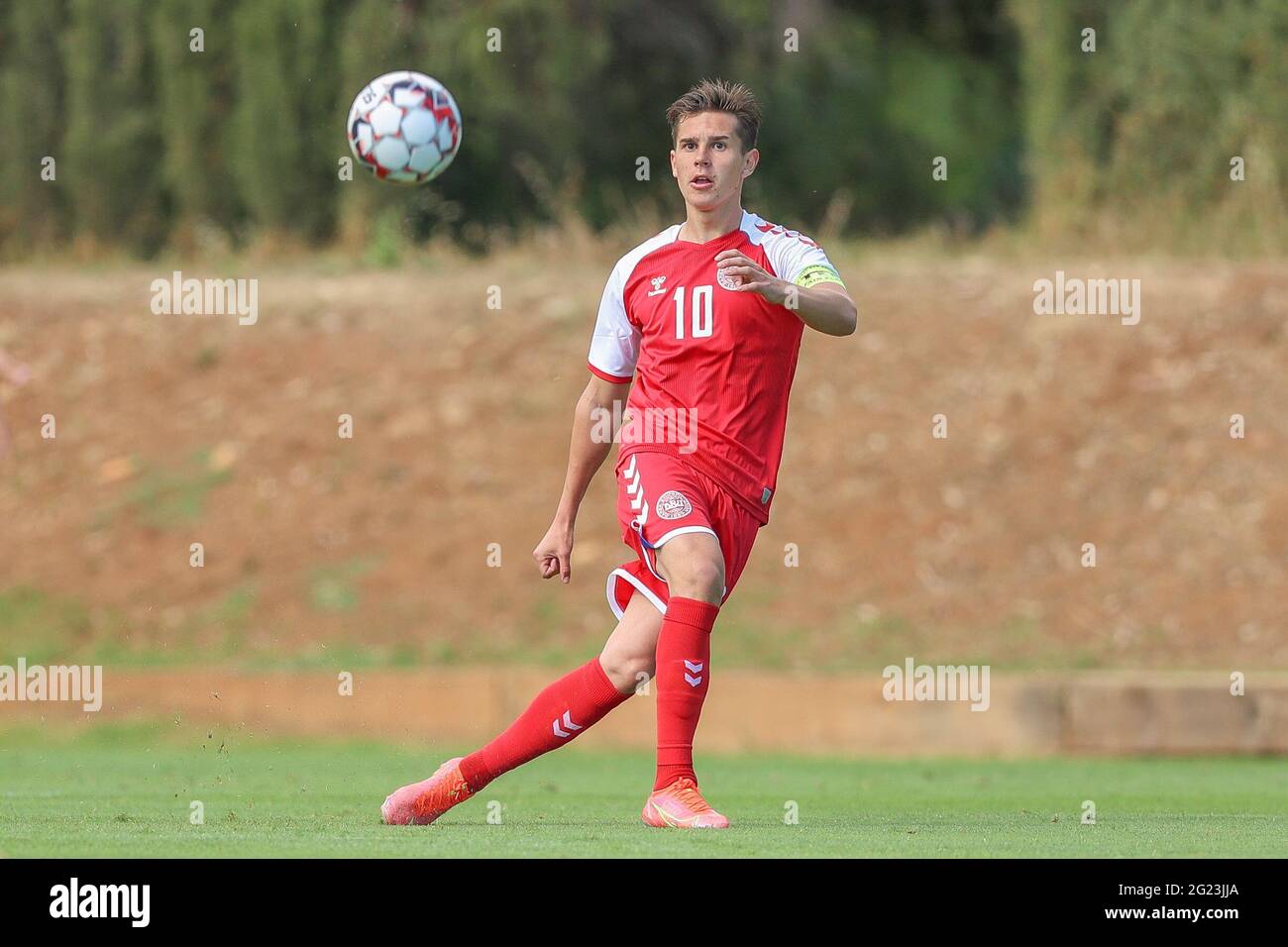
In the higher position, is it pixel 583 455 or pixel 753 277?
pixel 753 277

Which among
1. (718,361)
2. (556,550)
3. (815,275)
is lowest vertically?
(556,550)

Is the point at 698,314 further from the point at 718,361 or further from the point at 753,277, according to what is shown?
the point at 753,277

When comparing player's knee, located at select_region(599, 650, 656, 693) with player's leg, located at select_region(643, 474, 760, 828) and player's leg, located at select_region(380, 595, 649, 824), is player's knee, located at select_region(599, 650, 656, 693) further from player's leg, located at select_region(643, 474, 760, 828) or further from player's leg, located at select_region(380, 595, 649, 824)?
player's leg, located at select_region(643, 474, 760, 828)

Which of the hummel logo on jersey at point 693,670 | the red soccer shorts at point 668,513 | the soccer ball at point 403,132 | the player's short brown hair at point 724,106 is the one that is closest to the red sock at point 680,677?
the hummel logo on jersey at point 693,670

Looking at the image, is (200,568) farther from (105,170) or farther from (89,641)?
(105,170)

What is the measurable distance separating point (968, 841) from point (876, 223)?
19.3 meters

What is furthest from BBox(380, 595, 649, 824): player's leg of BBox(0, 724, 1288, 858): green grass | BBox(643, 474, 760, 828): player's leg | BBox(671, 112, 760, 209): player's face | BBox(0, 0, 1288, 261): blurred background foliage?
BBox(0, 0, 1288, 261): blurred background foliage

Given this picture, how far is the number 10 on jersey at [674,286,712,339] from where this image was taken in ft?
22.1

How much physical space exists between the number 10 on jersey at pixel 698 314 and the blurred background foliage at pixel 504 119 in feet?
40.3

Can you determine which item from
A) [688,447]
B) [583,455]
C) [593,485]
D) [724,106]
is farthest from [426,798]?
[593,485]

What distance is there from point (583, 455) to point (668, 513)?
2.01ft

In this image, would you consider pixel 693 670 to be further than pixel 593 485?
No

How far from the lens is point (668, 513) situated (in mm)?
6562

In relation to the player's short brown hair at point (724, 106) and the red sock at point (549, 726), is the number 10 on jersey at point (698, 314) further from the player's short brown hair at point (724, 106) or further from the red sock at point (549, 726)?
the red sock at point (549, 726)
